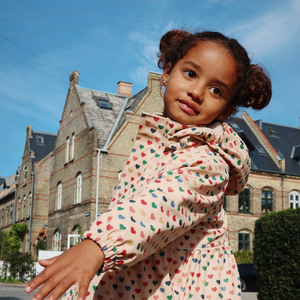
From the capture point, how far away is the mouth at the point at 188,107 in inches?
64.7

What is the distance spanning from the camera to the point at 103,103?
27.5 meters

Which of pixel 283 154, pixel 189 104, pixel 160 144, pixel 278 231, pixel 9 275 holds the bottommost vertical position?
pixel 9 275

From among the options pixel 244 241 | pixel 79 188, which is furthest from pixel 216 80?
pixel 244 241

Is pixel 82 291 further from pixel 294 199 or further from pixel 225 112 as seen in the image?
pixel 294 199

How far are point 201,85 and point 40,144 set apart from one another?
41.0 meters

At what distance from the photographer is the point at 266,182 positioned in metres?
28.7

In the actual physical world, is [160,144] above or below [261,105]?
below

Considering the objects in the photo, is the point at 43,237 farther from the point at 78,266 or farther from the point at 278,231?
the point at 78,266

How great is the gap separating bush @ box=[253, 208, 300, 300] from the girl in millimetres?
8264

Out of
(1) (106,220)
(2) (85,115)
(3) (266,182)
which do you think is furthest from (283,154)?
(1) (106,220)

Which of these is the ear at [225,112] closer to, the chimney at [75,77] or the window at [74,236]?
the window at [74,236]

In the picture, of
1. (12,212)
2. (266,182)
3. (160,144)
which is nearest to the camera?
(160,144)

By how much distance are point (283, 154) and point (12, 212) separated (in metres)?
30.0

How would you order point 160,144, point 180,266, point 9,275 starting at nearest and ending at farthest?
point 180,266 < point 160,144 < point 9,275
